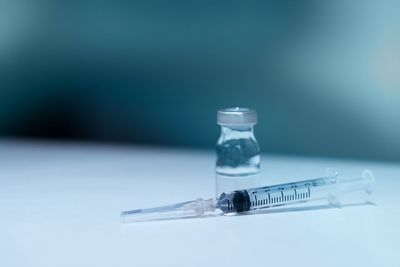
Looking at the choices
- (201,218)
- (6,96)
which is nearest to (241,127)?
(201,218)

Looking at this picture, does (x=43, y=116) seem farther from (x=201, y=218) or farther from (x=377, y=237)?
(x=377, y=237)

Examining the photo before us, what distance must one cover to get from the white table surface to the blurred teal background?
0.61 feet

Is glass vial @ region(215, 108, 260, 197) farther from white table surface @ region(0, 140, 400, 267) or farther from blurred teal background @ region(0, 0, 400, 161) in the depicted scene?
blurred teal background @ region(0, 0, 400, 161)

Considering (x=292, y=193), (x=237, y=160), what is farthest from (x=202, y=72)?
(x=292, y=193)

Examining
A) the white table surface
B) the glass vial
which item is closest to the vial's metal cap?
the glass vial

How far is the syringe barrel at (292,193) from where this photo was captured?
75cm

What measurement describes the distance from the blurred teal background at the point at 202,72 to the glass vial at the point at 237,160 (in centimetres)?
39

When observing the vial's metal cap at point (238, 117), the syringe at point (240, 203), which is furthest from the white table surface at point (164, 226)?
the vial's metal cap at point (238, 117)

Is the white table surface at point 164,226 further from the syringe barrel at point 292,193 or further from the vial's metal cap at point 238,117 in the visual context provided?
the vial's metal cap at point 238,117

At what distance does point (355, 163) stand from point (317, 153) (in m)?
0.11

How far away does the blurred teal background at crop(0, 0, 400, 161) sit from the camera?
1197 mm

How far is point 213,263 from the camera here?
1.87 ft

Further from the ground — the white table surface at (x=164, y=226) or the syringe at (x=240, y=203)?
the syringe at (x=240, y=203)

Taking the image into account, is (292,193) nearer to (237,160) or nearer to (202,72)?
(237,160)
